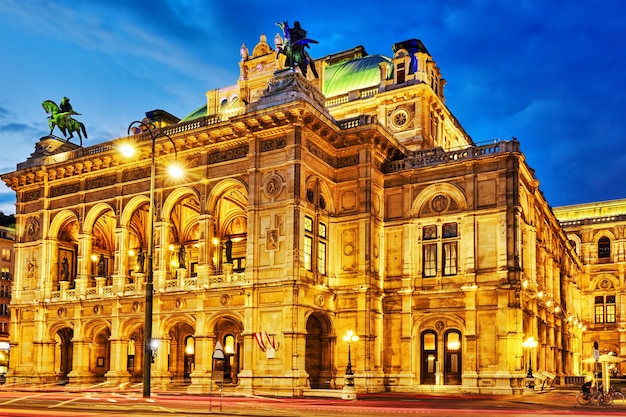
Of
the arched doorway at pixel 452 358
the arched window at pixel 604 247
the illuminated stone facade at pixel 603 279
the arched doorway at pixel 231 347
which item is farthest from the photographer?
the arched window at pixel 604 247

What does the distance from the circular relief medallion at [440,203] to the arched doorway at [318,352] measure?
9473 mm

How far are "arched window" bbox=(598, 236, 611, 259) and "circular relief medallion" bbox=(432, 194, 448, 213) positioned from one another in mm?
45114

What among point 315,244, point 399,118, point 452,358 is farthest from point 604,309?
point 315,244

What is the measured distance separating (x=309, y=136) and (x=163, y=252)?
1156cm

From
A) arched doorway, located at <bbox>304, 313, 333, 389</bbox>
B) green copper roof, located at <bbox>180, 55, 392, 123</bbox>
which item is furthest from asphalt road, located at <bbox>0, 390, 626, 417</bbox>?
green copper roof, located at <bbox>180, 55, 392, 123</bbox>

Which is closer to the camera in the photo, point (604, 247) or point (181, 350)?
point (181, 350)

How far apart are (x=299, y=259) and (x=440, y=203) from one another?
1017 cm

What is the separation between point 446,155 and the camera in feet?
150

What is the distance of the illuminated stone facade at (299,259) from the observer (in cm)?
4156

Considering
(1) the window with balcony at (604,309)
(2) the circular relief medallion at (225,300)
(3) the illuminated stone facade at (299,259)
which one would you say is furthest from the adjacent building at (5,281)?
(1) the window with balcony at (604,309)

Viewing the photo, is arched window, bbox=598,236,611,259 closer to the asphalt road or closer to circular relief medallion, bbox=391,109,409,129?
circular relief medallion, bbox=391,109,409,129

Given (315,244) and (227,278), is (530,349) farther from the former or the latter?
(227,278)

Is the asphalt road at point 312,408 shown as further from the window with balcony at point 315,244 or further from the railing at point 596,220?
the railing at point 596,220

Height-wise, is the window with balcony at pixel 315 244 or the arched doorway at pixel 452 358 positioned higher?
the window with balcony at pixel 315 244
